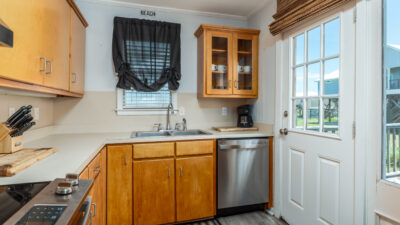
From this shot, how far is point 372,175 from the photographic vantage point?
1.44 metres

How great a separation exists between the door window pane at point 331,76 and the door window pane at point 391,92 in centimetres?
35

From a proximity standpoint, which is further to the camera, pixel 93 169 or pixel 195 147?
pixel 195 147

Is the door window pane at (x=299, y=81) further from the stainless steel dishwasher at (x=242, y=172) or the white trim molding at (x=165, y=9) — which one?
the white trim molding at (x=165, y=9)

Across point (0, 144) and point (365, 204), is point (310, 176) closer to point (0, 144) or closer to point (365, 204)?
point (365, 204)

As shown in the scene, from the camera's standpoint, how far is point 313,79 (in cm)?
196

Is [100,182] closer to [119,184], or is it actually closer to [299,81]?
[119,184]

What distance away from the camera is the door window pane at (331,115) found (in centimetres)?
171

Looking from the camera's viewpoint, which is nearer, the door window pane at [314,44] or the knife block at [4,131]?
the knife block at [4,131]

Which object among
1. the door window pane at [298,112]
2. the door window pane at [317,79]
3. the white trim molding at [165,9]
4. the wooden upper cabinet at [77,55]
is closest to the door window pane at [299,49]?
the door window pane at [317,79]

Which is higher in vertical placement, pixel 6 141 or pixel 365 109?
pixel 365 109

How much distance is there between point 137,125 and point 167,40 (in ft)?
3.77

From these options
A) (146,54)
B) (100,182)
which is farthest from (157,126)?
(100,182)

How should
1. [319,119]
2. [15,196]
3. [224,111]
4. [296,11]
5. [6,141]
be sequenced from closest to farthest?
[15,196], [6,141], [319,119], [296,11], [224,111]

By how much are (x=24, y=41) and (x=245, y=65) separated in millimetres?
2238
